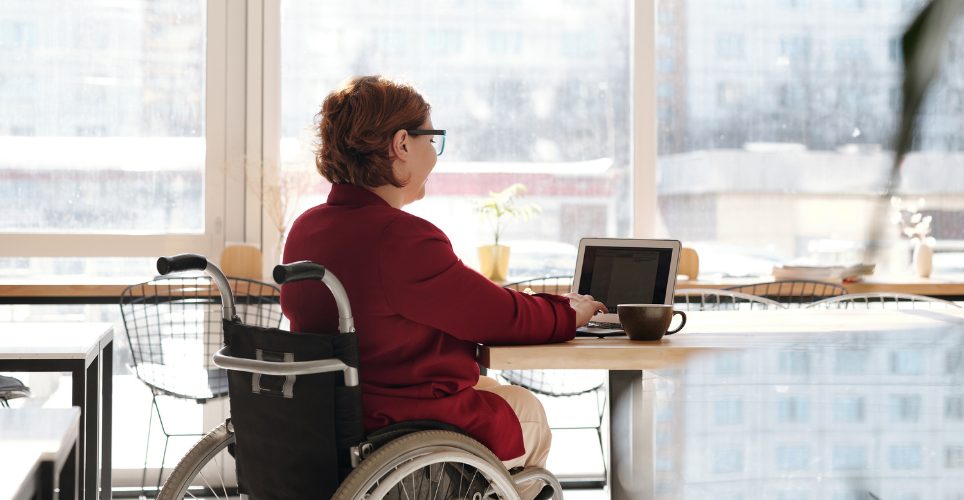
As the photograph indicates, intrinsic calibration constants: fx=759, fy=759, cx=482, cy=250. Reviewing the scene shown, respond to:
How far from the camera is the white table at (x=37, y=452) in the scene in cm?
64

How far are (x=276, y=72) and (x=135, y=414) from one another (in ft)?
5.13

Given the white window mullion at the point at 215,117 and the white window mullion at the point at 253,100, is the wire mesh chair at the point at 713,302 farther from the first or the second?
the white window mullion at the point at 215,117

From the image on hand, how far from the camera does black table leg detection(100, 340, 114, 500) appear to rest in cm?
204

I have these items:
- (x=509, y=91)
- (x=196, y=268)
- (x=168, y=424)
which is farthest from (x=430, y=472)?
(x=509, y=91)

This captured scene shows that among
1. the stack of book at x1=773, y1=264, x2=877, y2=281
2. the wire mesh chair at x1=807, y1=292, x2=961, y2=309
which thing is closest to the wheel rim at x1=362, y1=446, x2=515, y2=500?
the wire mesh chair at x1=807, y1=292, x2=961, y2=309

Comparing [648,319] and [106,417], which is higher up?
[648,319]

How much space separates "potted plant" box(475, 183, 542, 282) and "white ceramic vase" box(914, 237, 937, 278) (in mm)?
1708

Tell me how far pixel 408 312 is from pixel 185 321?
1.86 meters

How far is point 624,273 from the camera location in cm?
169

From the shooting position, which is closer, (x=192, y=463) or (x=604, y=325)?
(x=192, y=463)

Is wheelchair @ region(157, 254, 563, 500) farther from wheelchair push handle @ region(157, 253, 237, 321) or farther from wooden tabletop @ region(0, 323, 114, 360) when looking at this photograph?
wooden tabletop @ region(0, 323, 114, 360)

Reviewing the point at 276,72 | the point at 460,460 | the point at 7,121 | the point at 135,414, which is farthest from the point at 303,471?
the point at 7,121

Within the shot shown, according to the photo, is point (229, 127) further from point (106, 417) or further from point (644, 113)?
point (644, 113)

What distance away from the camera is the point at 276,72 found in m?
3.33
